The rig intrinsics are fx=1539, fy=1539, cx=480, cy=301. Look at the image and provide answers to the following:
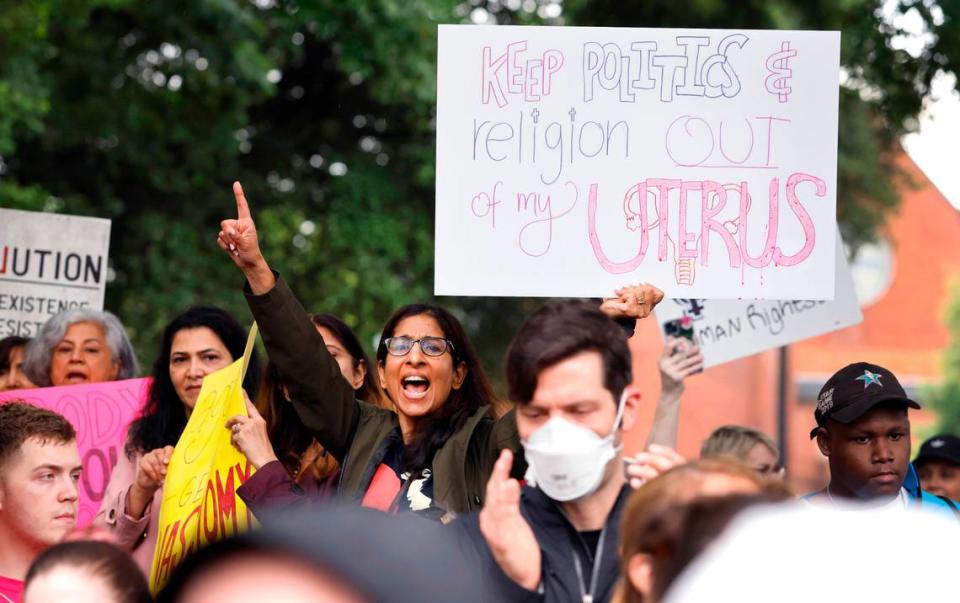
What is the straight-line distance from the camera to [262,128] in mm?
12586

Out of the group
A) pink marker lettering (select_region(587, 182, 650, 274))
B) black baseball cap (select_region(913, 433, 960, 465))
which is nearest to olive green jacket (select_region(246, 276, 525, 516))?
pink marker lettering (select_region(587, 182, 650, 274))

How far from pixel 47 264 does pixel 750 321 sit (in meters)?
3.33

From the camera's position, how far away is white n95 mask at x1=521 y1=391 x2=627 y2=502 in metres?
3.10

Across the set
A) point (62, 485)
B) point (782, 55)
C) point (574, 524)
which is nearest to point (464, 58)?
point (782, 55)

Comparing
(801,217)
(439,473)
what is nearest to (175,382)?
(439,473)

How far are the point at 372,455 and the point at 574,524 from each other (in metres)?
1.28

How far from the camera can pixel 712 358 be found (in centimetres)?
658

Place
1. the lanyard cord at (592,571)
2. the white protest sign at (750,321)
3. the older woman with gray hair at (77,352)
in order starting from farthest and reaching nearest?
1. the white protest sign at (750,321)
2. the older woman with gray hair at (77,352)
3. the lanyard cord at (592,571)

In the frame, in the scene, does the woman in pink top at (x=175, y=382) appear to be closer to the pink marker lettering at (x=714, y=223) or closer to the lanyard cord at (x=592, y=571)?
the pink marker lettering at (x=714, y=223)

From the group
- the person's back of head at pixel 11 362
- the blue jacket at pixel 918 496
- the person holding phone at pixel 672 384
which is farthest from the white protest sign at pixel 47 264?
the blue jacket at pixel 918 496

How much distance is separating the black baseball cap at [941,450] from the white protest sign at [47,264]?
3906 millimetres

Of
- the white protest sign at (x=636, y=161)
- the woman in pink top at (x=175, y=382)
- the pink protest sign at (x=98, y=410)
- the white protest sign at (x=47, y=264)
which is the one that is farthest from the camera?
the white protest sign at (x=47, y=264)

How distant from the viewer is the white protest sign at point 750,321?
6375 millimetres

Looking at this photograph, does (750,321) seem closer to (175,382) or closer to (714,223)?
(714,223)
